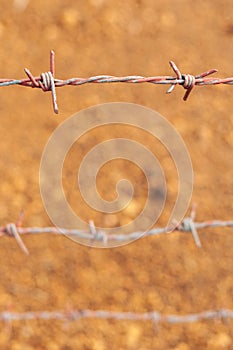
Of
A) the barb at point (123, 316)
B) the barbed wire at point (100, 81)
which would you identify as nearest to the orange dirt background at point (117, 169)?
the barb at point (123, 316)

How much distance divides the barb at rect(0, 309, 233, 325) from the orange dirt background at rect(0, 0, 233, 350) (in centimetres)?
4

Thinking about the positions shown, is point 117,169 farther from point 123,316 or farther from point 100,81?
point 100,81

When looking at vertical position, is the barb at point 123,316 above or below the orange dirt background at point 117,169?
below

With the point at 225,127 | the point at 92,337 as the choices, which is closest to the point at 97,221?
the point at 92,337

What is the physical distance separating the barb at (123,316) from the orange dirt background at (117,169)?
0.13 feet

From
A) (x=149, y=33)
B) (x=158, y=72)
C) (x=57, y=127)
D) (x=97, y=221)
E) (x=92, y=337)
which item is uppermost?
(x=149, y=33)

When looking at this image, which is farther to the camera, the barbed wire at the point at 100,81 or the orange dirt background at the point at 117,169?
the orange dirt background at the point at 117,169

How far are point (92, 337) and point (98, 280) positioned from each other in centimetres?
46

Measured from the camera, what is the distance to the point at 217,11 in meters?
6.32

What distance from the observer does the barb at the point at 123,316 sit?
159 inches

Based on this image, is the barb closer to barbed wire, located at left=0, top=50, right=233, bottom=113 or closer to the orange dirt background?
the orange dirt background

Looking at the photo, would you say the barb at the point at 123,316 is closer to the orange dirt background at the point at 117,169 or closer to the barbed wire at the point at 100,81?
the orange dirt background at the point at 117,169

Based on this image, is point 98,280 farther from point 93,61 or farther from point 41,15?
point 41,15

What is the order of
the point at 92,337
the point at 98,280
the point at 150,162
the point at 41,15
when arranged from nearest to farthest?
the point at 92,337, the point at 98,280, the point at 150,162, the point at 41,15
